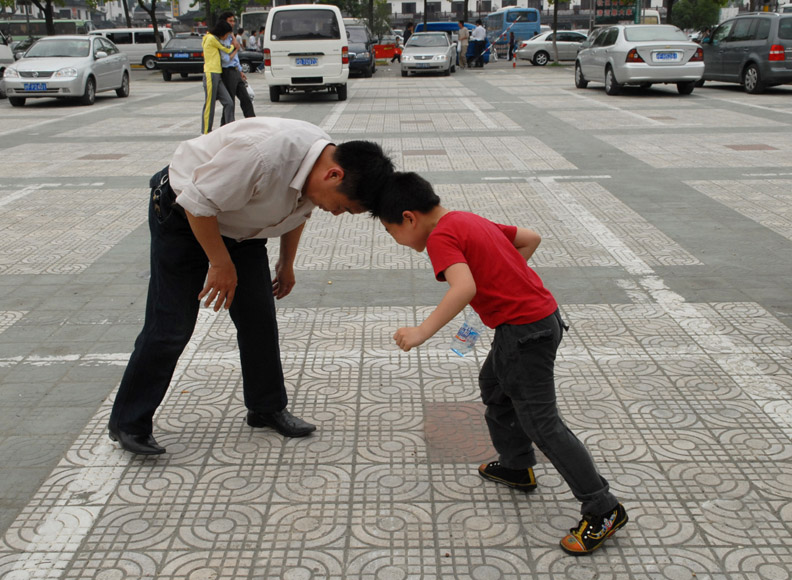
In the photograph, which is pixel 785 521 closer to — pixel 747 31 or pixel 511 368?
pixel 511 368

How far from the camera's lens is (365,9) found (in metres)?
62.3

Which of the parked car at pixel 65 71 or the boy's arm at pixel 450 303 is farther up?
the boy's arm at pixel 450 303

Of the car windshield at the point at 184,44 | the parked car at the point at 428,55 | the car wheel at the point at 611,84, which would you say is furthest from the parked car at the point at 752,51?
the car windshield at the point at 184,44

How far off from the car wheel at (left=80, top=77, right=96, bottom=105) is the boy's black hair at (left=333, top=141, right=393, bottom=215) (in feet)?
55.1

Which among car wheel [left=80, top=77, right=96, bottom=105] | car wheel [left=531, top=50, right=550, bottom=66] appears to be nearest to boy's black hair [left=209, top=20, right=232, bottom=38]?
car wheel [left=80, top=77, right=96, bottom=105]

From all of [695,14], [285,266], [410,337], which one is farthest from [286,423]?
[695,14]

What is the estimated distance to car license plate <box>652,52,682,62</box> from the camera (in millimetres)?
17625

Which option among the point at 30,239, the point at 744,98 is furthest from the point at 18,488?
the point at 744,98

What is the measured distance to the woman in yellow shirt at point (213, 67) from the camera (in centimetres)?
1148

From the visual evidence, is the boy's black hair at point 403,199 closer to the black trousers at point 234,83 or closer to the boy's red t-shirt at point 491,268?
the boy's red t-shirt at point 491,268

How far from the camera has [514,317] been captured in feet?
8.79

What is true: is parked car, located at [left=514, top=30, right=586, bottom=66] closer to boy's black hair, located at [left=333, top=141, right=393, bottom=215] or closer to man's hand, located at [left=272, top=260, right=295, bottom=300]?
man's hand, located at [left=272, top=260, right=295, bottom=300]

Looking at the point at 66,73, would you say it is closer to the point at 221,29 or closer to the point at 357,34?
the point at 221,29

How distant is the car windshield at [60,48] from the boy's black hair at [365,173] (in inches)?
695
